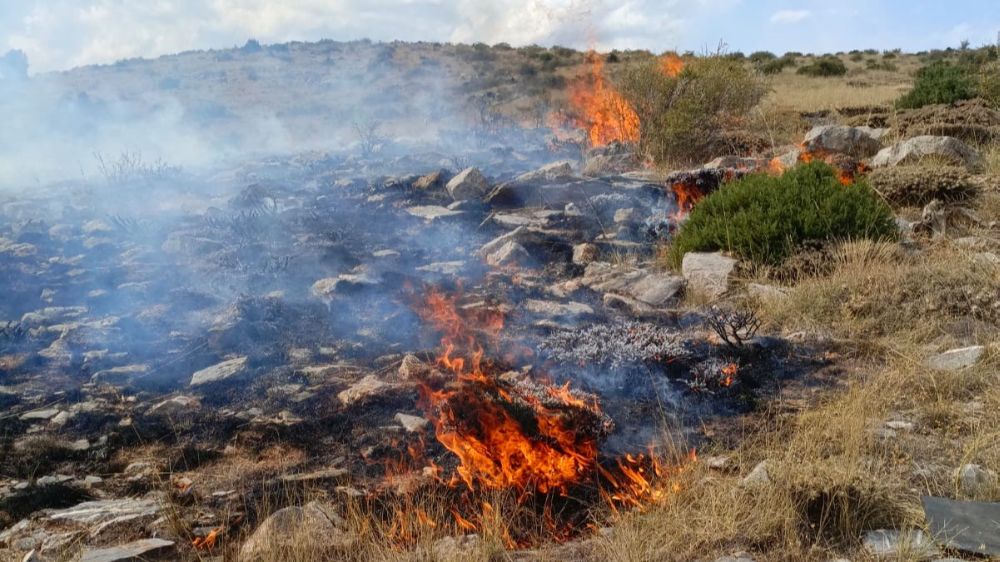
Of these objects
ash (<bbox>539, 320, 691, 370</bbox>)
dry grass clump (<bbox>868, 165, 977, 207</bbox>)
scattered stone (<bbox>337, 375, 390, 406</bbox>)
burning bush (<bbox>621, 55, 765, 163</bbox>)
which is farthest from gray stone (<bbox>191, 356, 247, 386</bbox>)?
burning bush (<bbox>621, 55, 765, 163</bbox>)

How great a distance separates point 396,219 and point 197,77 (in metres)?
23.7

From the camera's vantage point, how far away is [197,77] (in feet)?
90.6

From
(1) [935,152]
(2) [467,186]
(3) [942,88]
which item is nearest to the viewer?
(1) [935,152]

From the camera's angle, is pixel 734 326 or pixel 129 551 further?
pixel 734 326

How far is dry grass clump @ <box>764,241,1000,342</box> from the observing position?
184 inches

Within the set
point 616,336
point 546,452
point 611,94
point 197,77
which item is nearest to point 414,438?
point 546,452

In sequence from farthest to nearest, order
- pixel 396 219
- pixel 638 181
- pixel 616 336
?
pixel 638 181, pixel 396 219, pixel 616 336

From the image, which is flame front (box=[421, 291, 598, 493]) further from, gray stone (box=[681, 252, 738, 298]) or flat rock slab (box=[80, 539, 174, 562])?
gray stone (box=[681, 252, 738, 298])

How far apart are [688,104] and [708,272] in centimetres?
539

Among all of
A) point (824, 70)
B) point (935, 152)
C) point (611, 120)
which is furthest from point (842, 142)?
point (824, 70)

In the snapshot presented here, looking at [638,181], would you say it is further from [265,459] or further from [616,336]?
[265,459]

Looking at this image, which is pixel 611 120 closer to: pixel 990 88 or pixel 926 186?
pixel 926 186

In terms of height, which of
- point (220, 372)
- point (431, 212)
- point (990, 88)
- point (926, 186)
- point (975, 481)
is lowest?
point (975, 481)

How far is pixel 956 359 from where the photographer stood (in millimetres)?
4012
